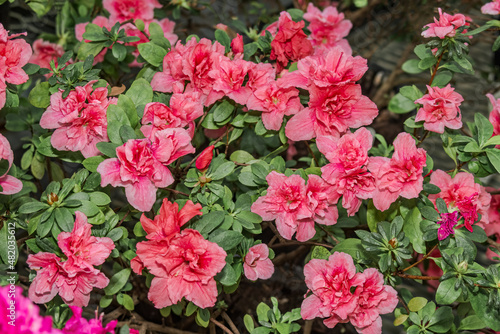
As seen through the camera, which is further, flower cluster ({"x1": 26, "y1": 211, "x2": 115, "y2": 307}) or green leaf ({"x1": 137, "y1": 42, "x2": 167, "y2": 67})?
green leaf ({"x1": 137, "y1": 42, "x2": 167, "y2": 67})

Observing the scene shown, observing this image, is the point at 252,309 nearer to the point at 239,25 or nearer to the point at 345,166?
the point at 345,166

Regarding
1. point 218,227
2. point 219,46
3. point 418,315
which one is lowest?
point 418,315

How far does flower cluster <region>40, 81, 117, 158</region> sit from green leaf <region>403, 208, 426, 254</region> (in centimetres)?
68

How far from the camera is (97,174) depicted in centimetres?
106

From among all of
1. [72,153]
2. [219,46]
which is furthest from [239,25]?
[72,153]

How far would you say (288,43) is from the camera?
1.21 metres

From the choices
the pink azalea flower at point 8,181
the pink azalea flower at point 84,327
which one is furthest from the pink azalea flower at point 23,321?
the pink azalea flower at point 8,181

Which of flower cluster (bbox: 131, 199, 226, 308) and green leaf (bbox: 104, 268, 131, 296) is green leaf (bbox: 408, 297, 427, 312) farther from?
green leaf (bbox: 104, 268, 131, 296)

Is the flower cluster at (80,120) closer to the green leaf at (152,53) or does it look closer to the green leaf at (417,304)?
the green leaf at (152,53)

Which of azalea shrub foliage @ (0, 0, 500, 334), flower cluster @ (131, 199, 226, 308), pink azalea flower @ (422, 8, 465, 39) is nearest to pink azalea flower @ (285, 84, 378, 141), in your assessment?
azalea shrub foliage @ (0, 0, 500, 334)

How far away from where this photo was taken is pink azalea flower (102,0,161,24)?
56.8 inches

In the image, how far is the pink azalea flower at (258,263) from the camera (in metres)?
1.06

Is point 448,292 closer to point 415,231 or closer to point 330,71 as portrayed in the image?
point 415,231

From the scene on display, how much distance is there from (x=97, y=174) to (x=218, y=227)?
282 mm
